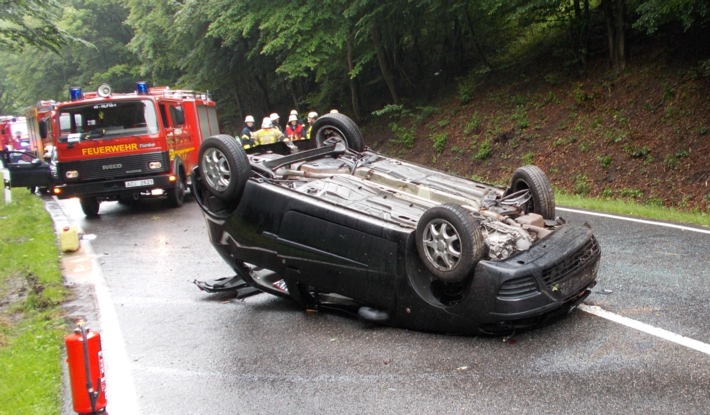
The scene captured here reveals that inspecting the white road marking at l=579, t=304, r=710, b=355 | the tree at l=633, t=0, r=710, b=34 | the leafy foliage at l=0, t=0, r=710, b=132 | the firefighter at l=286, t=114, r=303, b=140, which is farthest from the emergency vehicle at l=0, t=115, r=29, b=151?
the white road marking at l=579, t=304, r=710, b=355

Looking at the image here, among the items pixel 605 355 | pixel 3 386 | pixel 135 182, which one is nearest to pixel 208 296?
pixel 3 386

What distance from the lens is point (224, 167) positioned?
6160 millimetres

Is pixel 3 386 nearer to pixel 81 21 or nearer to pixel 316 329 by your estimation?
pixel 316 329

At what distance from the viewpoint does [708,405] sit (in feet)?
12.1

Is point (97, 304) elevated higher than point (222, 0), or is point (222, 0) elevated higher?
point (222, 0)

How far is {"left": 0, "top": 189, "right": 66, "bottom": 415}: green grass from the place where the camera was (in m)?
4.63

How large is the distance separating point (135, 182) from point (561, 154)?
9.14 m

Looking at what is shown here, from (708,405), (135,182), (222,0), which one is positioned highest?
(222,0)

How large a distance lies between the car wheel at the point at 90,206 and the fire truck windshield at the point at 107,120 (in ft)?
4.70

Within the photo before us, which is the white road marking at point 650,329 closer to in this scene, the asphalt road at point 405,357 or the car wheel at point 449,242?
the asphalt road at point 405,357

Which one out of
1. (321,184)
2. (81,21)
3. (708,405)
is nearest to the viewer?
(708,405)

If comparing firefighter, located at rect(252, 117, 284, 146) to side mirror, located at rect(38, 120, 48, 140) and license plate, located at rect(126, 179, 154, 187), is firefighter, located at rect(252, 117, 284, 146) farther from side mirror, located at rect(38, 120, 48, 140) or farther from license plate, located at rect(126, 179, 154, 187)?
side mirror, located at rect(38, 120, 48, 140)

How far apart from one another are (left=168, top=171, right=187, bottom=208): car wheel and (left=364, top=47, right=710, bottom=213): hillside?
6.85 m

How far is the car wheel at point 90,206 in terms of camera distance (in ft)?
45.5
